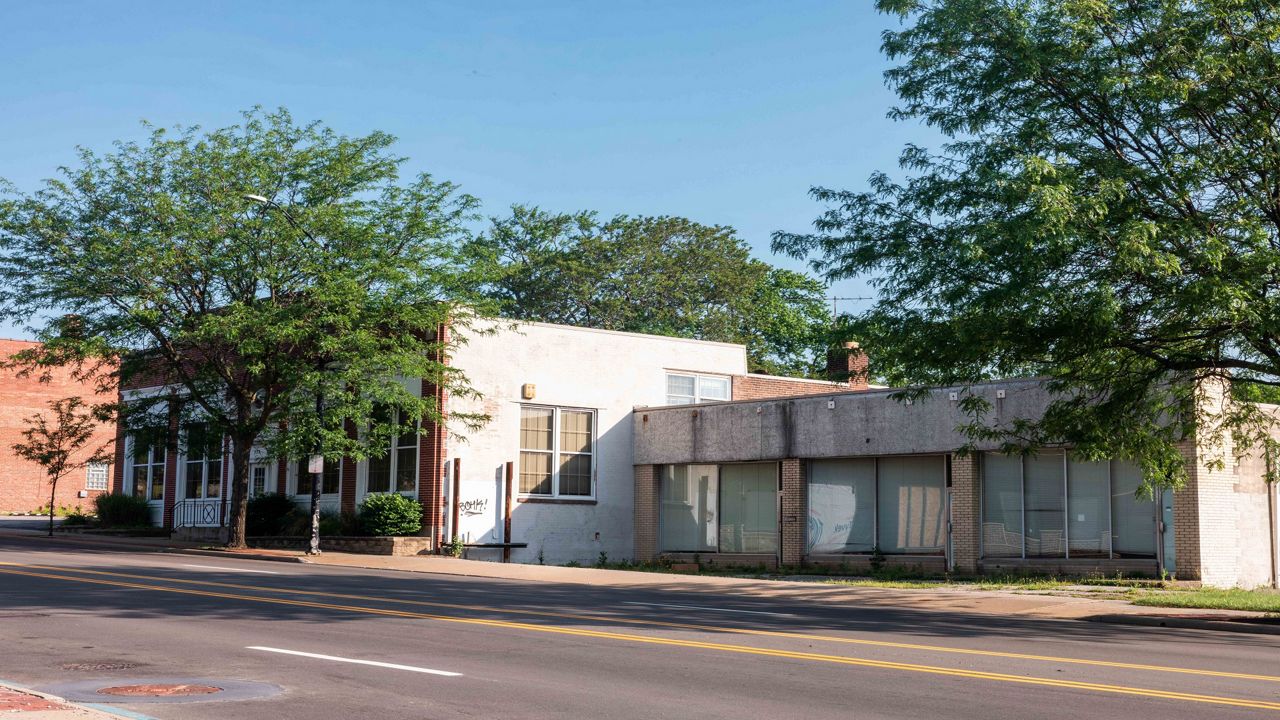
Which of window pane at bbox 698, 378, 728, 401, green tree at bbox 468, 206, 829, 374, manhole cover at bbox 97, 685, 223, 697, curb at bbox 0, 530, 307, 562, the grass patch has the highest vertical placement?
green tree at bbox 468, 206, 829, 374

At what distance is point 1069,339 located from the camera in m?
18.6

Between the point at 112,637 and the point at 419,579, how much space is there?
1183 centimetres

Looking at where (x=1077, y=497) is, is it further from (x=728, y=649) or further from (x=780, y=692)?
(x=780, y=692)

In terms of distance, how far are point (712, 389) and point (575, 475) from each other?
5.82 m

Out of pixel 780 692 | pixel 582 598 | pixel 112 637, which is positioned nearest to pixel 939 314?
pixel 582 598

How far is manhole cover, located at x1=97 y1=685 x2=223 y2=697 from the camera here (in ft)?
31.3

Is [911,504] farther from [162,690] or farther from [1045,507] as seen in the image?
[162,690]

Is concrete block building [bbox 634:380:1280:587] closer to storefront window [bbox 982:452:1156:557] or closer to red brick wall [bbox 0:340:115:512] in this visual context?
storefront window [bbox 982:452:1156:557]

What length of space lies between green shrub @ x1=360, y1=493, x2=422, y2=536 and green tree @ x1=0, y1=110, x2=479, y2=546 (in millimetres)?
1705

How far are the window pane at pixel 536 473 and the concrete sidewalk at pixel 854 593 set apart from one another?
3964mm

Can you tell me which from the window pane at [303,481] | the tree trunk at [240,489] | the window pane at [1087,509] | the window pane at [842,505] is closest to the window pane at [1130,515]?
the window pane at [1087,509]

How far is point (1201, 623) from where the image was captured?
1858 cm

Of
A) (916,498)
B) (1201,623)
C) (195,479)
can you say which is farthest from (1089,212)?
(195,479)

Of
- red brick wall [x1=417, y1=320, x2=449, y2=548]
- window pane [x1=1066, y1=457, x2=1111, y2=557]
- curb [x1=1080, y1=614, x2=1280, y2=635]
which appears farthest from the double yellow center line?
window pane [x1=1066, y1=457, x2=1111, y2=557]
